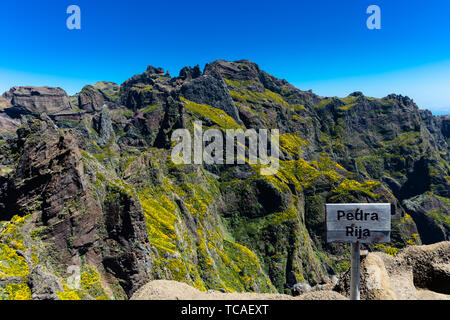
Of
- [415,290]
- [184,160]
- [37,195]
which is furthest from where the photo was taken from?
[184,160]

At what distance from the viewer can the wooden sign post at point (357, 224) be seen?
1056cm

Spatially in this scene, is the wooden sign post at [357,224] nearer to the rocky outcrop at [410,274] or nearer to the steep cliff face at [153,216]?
the rocky outcrop at [410,274]

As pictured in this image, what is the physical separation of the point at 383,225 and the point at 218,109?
19013cm

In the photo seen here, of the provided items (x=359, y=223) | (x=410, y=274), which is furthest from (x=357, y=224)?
(x=410, y=274)

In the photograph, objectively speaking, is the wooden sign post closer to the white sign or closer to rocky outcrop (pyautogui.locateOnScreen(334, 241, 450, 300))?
the white sign

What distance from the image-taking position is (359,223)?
1066 cm

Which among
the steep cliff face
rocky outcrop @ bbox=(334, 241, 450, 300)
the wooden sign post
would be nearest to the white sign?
the wooden sign post

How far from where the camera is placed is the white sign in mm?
10562

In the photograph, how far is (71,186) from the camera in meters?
42.0

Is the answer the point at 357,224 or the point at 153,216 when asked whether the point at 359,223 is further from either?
the point at 153,216

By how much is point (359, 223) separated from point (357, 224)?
92 mm

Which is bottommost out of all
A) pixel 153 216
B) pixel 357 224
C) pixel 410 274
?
pixel 153 216
